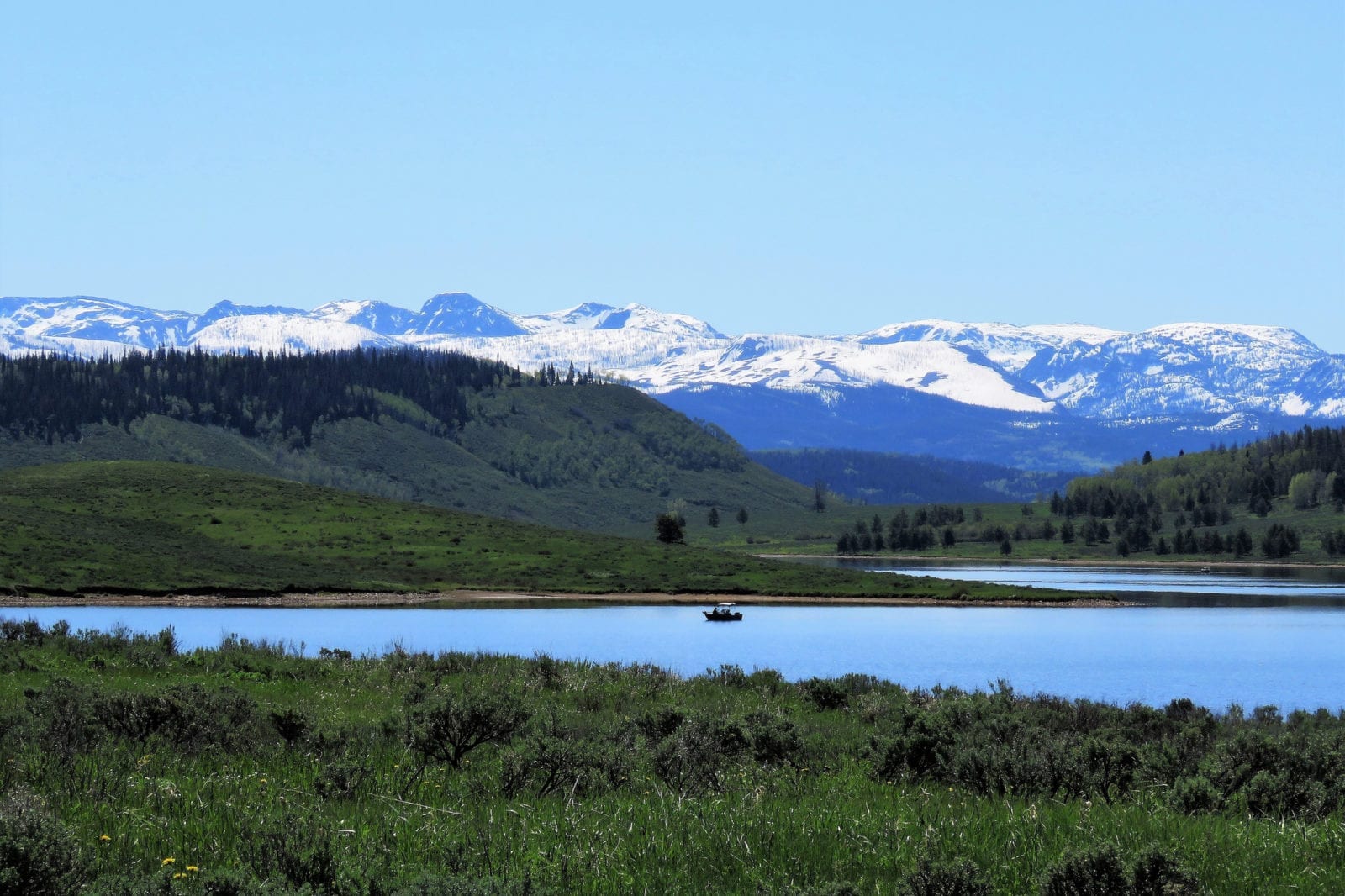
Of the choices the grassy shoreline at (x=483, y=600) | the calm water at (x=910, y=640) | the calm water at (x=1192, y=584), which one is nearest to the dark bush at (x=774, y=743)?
the calm water at (x=910, y=640)

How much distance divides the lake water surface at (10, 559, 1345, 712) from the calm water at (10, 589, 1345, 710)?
5.9 inches

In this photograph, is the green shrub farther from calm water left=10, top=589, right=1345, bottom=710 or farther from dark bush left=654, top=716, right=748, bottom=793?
calm water left=10, top=589, right=1345, bottom=710

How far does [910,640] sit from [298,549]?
202ft

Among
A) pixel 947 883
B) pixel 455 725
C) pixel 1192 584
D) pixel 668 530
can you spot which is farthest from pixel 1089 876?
pixel 1192 584

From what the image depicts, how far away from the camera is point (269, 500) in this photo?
142 m

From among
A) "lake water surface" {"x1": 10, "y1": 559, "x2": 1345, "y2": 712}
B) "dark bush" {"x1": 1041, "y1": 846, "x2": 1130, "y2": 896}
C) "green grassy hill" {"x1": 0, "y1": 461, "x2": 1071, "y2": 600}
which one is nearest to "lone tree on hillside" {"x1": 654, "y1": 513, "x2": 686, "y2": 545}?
"green grassy hill" {"x1": 0, "y1": 461, "x2": 1071, "y2": 600}

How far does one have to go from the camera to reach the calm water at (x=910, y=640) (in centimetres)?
5666

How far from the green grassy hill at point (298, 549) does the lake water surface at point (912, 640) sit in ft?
39.8

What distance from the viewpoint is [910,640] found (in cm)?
7969

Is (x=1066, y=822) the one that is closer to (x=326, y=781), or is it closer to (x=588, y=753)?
(x=588, y=753)

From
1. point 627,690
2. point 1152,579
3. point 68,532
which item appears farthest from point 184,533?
point 1152,579

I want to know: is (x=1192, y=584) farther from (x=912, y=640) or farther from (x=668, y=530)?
(x=912, y=640)

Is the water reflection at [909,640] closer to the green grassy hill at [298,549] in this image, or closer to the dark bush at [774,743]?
the green grassy hill at [298,549]

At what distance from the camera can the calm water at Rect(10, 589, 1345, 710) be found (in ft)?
186
